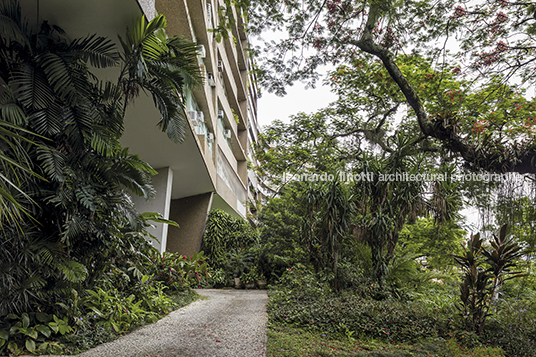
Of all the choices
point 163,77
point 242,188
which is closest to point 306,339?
point 163,77

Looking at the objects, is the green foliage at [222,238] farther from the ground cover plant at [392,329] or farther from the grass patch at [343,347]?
the grass patch at [343,347]

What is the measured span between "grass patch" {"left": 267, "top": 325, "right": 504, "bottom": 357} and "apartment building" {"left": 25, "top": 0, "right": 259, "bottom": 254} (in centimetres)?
404

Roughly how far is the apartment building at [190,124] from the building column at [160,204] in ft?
0.10

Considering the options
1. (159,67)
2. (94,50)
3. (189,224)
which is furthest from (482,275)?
(189,224)

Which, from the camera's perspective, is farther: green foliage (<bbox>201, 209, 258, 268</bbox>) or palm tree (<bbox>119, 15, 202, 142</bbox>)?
green foliage (<bbox>201, 209, 258, 268</bbox>)

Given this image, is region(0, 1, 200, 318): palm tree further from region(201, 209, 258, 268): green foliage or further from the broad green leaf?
region(201, 209, 258, 268): green foliage

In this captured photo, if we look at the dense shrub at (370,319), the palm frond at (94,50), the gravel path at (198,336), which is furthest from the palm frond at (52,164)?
the dense shrub at (370,319)

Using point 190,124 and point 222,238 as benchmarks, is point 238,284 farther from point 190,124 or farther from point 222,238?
point 190,124

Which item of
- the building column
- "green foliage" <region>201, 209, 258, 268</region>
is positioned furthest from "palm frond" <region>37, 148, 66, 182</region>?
"green foliage" <region>201, 209, 258, 268</region>

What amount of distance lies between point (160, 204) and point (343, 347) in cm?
771

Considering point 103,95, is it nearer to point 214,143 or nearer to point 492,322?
point 492,322

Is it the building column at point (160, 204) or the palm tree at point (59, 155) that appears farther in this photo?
the building column at point (160, 204)

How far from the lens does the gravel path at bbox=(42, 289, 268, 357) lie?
150 inches

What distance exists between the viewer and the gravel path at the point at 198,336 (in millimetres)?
3822
